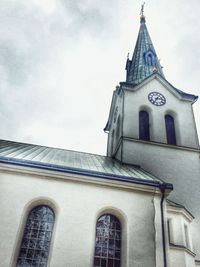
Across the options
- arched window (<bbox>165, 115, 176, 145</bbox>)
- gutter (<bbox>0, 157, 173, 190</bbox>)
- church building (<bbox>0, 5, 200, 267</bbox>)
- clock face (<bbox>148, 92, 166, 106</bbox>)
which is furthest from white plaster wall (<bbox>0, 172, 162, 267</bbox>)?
clock face (<bbox>148, 92, 166, 106</bbox>)

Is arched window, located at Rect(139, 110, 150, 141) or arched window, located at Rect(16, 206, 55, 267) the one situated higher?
arched window, located at Rect(139, 110, 150, 141)

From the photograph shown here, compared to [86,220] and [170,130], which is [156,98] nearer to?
[170,130]

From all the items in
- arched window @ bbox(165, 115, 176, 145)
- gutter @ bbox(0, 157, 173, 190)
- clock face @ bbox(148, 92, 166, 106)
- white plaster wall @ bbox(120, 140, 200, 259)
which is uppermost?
clock face @ bbox(148, 92, 166, 106)

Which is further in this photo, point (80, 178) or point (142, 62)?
point (142, 62)

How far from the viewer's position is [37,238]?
9.09 metres

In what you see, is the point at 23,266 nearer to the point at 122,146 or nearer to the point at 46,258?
the point at 46,258

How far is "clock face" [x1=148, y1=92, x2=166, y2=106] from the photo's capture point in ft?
61.4

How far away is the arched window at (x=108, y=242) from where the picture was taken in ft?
29.8

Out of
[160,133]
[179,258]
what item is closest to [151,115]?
[160,133]

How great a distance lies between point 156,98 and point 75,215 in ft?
39.9

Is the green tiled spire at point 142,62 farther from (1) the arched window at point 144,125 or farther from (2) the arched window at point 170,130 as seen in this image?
(2) the arched window at point 170,130

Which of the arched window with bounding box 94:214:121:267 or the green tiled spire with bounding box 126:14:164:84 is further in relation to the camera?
the green tiled spire with bounding box 126:14:164:84

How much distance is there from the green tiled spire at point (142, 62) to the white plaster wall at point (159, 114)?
1674 mm

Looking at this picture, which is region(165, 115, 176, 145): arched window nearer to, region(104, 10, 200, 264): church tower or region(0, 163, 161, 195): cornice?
region(104, 10, 200, 264): church tower
